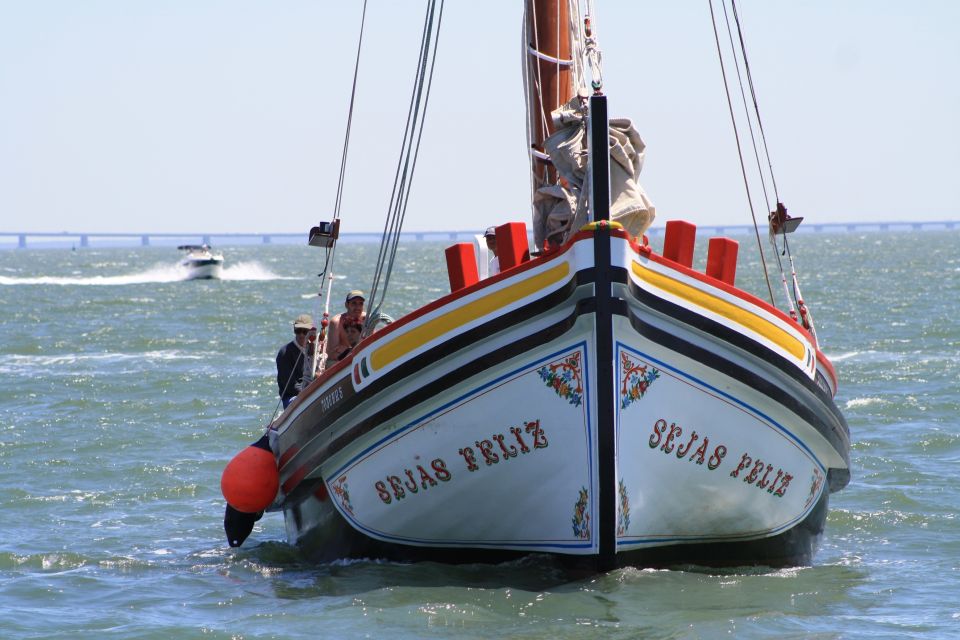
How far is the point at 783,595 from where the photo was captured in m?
8.62

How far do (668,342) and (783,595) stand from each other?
1871 mm

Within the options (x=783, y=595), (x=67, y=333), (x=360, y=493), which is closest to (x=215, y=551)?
(x=360, y=493)

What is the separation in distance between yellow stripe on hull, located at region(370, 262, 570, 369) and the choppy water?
1.43 meters

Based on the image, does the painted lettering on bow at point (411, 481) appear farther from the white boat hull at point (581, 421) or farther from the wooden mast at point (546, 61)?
the wooden mast at point (546, 61)

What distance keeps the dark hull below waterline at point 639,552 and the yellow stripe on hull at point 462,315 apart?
52.7 inches

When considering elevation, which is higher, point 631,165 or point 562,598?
point 631,165

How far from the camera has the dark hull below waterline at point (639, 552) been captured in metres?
8.55

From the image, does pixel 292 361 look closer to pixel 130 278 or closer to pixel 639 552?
pixel 639 552

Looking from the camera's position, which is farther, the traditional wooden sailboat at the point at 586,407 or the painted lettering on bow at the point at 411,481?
the painted lettering on bow at the point at 411,481

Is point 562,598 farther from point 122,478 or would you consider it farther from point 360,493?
point 122,478

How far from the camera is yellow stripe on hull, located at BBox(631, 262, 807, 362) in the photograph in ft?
25.2

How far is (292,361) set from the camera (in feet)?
36.1

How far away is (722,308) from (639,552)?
1554mm

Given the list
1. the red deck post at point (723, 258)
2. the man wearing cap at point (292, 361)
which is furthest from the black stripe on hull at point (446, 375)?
the man wearing cap at point (292, 361)
